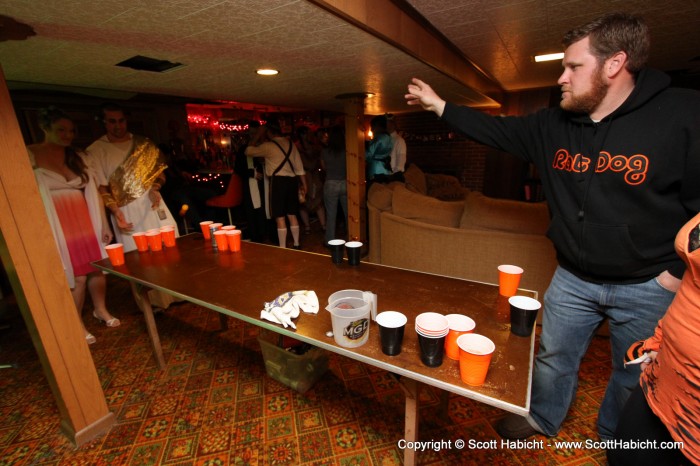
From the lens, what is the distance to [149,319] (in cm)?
204

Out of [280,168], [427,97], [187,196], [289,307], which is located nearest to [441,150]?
[280,168]

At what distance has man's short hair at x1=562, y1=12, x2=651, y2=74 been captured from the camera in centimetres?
104

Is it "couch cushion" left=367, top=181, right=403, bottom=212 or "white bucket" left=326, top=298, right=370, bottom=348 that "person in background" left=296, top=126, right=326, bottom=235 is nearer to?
"couch cushion" left=367, top=181, right=403, bottom=212

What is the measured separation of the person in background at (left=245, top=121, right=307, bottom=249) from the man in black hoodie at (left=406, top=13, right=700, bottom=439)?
3255mm

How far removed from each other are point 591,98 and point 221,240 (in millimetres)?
2044

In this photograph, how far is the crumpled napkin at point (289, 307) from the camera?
1.20 metres

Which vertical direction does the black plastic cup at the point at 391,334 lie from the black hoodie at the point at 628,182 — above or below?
below

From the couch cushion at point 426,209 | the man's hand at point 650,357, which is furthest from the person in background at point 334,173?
the man's hand at point 650,357

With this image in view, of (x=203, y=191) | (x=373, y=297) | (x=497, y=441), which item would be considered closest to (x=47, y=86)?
(x=203, y=191)

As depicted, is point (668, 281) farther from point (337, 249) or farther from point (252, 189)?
point (252, 189)

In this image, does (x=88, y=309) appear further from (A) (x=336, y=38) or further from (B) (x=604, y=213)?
(B) (x=604, y=213)

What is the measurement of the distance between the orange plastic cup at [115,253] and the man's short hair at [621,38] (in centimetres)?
246

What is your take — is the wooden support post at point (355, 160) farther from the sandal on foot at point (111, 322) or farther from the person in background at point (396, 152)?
the sandal on foot at point (111, 322)

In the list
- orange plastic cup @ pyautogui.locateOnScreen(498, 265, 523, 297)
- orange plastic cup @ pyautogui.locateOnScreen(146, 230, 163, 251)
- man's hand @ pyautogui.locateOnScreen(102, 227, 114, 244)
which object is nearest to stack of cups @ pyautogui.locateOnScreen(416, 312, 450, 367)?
orange plastic cup @ pyautogui.locateOnScreen(498, 265, 523, 297)
